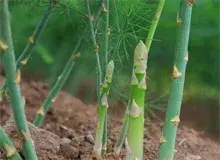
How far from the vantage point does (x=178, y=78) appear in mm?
1429

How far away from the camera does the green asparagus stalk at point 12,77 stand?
1173mm

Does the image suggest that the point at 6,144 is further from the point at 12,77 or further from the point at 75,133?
the point at 75,133

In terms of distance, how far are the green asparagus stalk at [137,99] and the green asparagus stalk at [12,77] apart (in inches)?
10.4

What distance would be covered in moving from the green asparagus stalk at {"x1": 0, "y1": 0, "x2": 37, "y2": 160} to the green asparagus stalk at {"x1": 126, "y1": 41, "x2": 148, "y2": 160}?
0.26 metres

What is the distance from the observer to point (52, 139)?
1.76 metres

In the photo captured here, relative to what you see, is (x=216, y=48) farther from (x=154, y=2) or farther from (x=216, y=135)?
(x=154, y=2)

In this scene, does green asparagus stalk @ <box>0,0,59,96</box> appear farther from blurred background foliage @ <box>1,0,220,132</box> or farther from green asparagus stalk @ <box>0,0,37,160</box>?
blurred background foliage @ <box>1,0,220,132</box>

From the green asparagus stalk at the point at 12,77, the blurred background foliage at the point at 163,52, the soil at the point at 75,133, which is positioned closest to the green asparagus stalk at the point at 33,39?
the soil at the point at 75,133

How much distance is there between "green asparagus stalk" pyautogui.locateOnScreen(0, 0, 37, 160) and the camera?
1173mm

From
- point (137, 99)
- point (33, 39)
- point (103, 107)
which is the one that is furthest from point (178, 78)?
point (33, 39)

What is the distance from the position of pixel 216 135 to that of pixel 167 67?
18.5 inches

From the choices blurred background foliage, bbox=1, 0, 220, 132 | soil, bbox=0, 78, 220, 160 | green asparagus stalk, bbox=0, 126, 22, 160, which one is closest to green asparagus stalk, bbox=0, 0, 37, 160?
green asparagus stalk, bbox=0, 126, 22, 160

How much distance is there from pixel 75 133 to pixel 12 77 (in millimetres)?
1068

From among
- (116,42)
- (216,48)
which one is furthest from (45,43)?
(116,42)
